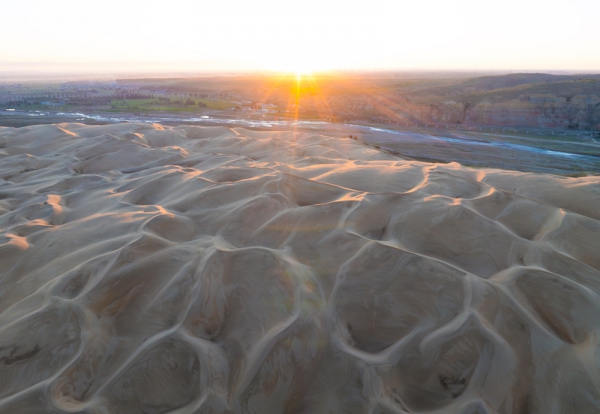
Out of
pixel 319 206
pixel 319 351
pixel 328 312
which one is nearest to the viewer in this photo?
pixel 319 351

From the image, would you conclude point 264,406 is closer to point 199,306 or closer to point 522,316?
point 199,306

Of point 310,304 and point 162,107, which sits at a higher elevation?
point 310,304

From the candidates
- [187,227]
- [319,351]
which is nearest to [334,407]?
[319,351]

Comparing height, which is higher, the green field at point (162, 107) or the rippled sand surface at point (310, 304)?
the rippled sand surface at point (310, 304)

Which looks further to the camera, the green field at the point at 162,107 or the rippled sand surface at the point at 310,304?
the green field at the point at 162,107

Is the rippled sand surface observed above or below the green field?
above

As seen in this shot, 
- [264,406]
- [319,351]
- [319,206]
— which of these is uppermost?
[319,206]

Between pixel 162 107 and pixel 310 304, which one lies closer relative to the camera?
pixel 310 304

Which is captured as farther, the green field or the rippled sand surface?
the green field
